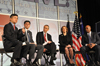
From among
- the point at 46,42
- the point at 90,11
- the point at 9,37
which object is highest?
the point at 90,11

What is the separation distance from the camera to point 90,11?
25.2ft

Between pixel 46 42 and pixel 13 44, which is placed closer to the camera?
pixel 13 44

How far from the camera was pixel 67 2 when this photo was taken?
7867 millimetres

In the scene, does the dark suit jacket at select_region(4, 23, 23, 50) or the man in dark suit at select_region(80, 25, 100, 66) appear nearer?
the dark suit jacket at select_region(4, 23, 23, 50)

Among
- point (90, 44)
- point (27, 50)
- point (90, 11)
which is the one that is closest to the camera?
point (27, 50)

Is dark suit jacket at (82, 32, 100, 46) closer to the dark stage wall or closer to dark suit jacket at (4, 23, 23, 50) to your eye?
dark suit jacket at (4, 23, 23, 50)

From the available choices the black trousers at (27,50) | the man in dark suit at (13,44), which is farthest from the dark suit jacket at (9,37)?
the black trousers at (27,50)

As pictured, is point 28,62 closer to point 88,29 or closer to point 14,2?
point 88,29

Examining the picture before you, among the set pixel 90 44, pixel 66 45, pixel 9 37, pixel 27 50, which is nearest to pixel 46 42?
pixel 66 45

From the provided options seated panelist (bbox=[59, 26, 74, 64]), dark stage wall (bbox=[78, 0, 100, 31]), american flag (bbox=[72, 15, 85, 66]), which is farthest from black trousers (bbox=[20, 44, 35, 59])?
dark stage wall (bbox=[78, 0, 100, 31])

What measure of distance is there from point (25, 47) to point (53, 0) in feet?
14.4

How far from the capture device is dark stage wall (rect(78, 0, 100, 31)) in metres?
7.58

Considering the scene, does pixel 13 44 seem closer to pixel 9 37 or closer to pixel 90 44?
pixel 9 37

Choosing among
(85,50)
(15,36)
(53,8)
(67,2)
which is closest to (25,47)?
(15,36)
